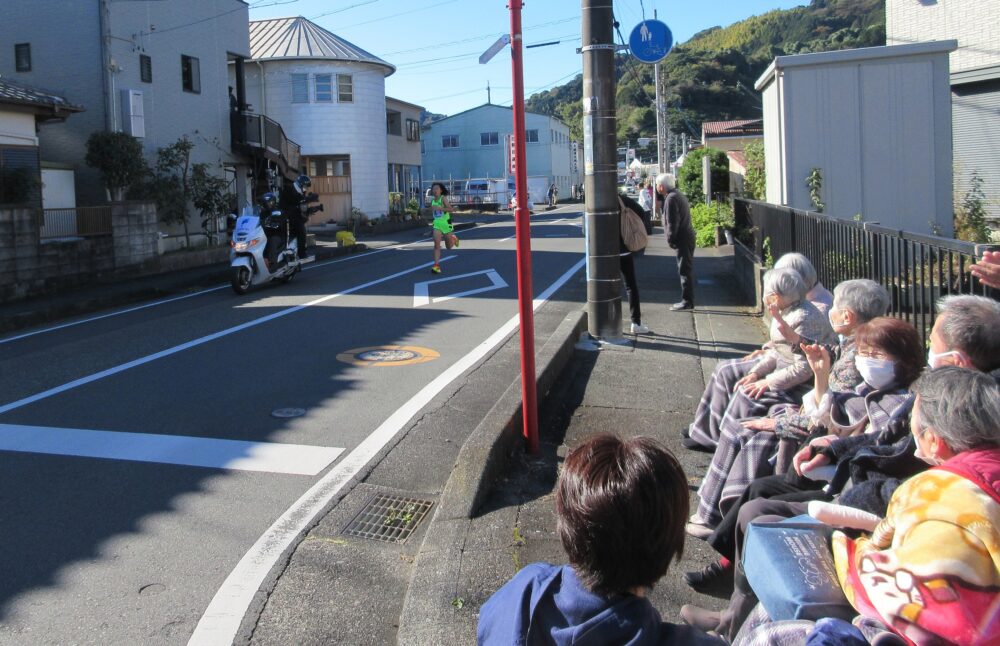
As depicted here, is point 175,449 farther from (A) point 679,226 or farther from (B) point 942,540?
(A) point 679,226

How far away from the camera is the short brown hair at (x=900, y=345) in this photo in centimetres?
361

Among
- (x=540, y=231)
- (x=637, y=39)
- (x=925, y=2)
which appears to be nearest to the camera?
(x=637, y=39)

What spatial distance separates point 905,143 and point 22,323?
12.7 metres

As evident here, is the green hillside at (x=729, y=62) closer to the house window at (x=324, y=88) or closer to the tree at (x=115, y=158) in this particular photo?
the house window at (x=324, y=88)

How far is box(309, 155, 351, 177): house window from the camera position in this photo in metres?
37.1

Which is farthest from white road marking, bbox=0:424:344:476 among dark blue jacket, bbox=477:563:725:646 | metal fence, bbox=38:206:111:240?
metal fence, bbox=38:206:111:240

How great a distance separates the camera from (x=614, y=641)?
1955mm

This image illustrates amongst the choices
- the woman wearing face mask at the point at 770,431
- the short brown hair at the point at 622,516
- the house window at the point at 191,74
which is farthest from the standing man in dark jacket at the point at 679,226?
the house window at the point at 191,74

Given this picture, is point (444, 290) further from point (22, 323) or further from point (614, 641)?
point (614, 641)

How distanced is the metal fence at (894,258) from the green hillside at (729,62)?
5664 cm

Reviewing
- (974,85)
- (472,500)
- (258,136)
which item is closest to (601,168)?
(472,500)

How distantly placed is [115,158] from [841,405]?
17895mm

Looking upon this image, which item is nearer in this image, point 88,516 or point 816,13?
point 88,516

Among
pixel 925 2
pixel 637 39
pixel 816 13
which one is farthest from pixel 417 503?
pixel 816 13
